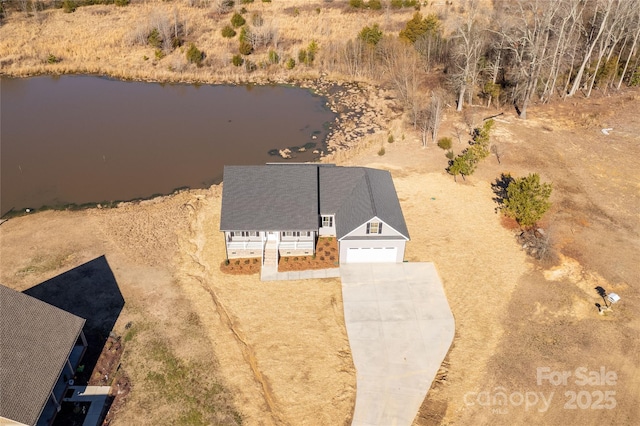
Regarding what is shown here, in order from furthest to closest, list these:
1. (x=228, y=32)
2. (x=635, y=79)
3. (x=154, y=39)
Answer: (x=228, y=32)
(x=154, y=39)
(x=635, y=79)

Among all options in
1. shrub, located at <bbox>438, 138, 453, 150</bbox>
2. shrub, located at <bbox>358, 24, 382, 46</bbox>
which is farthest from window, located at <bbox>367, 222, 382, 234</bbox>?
shrub, located at <bbox>358, 24, 382, 46</bbox>

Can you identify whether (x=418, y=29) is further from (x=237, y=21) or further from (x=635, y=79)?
(x=237, y=21)

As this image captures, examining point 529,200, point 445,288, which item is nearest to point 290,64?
point 529,200

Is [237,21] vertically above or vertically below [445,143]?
above

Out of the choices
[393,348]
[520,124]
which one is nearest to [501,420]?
[393,348]

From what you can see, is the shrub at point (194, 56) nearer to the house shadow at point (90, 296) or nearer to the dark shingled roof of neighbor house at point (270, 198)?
the dark shingled roof of neighbor house at point (270, 198)
